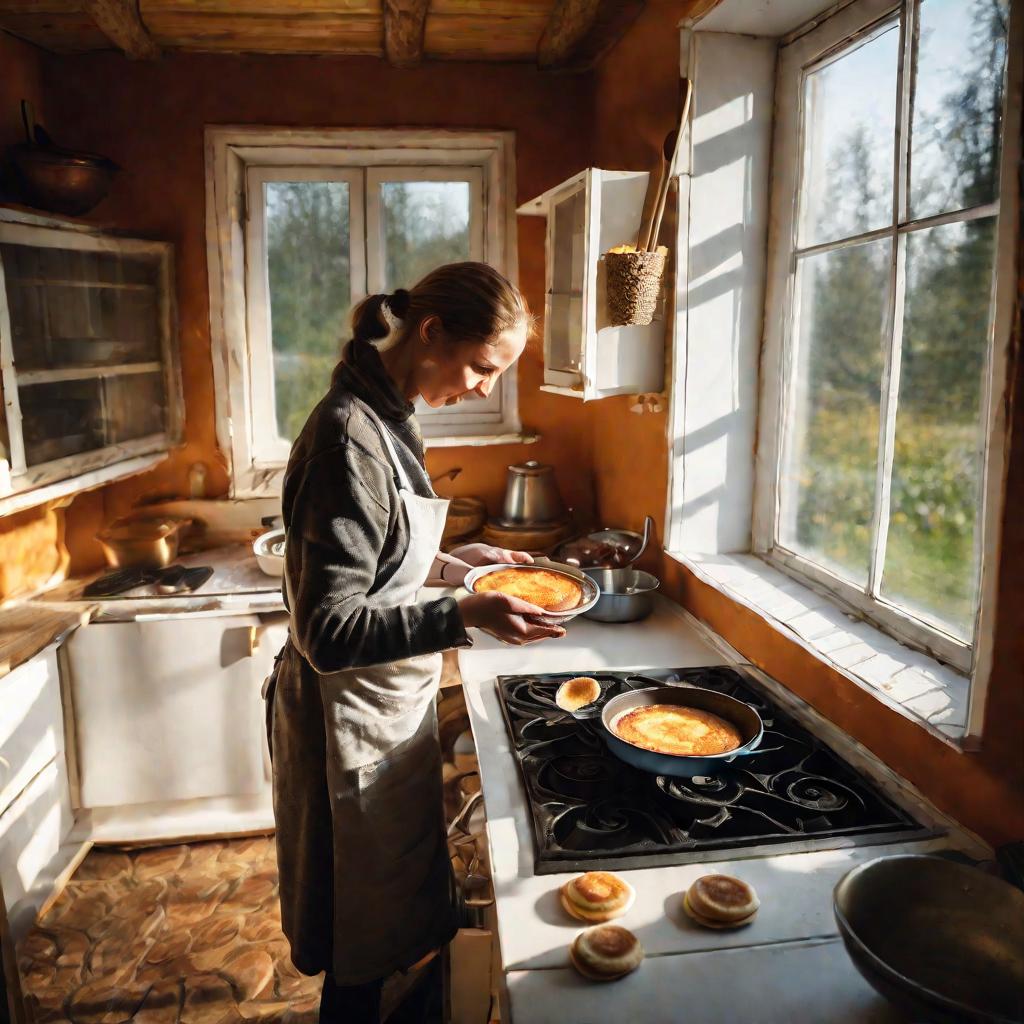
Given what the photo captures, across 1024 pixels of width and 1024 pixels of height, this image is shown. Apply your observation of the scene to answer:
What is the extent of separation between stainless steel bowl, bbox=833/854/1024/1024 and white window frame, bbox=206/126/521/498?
242 centimetres

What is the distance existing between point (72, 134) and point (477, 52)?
5.02 feet

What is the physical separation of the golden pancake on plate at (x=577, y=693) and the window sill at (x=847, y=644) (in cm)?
44

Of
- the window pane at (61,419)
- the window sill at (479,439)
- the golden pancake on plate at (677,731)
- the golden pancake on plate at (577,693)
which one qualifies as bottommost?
the golden pancake on plate at (577,693)

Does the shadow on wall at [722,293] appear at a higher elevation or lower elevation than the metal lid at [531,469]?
higher

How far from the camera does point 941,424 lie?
161 cm

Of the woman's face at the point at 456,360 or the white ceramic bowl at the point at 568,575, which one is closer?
the woman's face at the point at 456,360

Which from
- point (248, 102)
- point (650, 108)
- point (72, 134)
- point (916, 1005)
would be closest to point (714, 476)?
point (650, 108)

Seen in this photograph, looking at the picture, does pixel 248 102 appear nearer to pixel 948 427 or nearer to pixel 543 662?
pixel 543 662

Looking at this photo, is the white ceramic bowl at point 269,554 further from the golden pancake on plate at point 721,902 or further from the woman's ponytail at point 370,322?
the golden pancake on plate at point 721,902

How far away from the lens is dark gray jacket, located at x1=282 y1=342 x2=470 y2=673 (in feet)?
4.49

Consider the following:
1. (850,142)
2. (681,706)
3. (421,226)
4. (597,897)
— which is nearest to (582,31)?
(421,226)

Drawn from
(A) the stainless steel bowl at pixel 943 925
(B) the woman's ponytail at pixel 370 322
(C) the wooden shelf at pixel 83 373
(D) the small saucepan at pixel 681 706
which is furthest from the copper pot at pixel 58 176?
(A) the stainless steel bowl at pixel 943 925

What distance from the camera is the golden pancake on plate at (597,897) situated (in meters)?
1.17

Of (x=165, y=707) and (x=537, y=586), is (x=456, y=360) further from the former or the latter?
(x=165, y=707)
